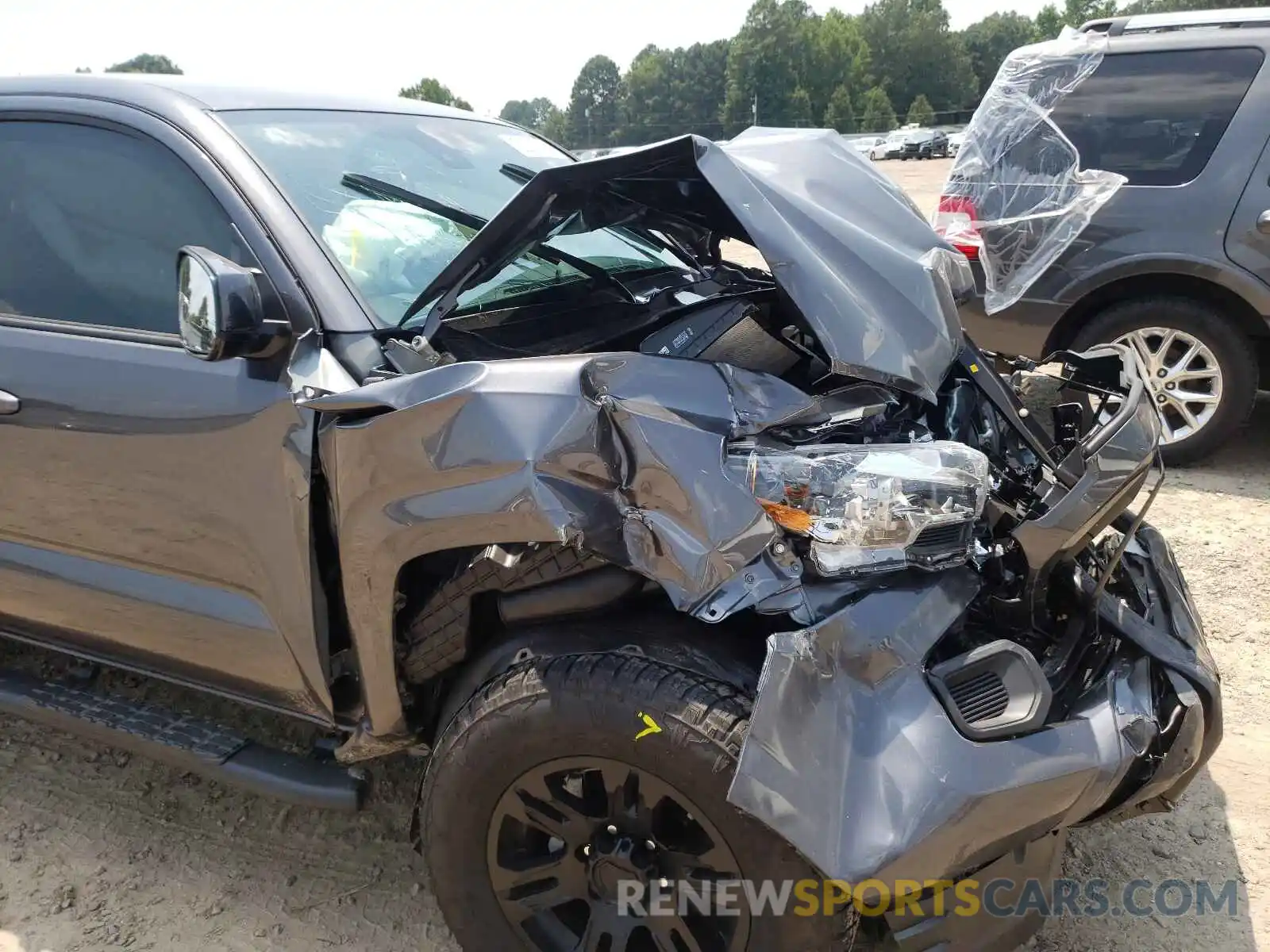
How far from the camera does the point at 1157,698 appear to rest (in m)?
1.83

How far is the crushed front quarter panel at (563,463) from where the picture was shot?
5.56 ft

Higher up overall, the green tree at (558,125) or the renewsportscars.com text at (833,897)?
the renewsportscars.com text at (833,897)

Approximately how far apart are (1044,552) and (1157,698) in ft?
1.20

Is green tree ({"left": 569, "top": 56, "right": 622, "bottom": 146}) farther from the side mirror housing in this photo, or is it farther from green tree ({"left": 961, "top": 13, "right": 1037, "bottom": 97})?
the side mirror housing

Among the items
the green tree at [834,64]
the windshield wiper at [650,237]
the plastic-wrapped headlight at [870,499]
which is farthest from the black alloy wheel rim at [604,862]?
the green tree at [834,64]

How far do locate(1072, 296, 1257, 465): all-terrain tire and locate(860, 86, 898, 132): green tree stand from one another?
249 feet

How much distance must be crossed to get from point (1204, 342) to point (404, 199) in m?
4.12

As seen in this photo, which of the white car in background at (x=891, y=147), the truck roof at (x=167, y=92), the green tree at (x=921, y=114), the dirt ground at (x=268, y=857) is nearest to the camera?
the dirt ground at (x=268, y=857)

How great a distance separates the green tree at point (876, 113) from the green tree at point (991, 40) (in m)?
11.9

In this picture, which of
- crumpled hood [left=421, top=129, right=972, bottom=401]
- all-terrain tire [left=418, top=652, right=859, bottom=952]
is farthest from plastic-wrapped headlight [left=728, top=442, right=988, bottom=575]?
all-terrain tire [left=418, top=652, right=859, bottom=952]

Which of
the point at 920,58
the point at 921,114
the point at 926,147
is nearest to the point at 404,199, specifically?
the point at 926,147

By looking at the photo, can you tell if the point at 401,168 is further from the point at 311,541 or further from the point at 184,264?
the point at 311,541

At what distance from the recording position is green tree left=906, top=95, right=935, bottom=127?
70625 mm

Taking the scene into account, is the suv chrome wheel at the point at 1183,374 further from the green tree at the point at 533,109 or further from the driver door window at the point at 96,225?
the green tree at the point at 533,109
